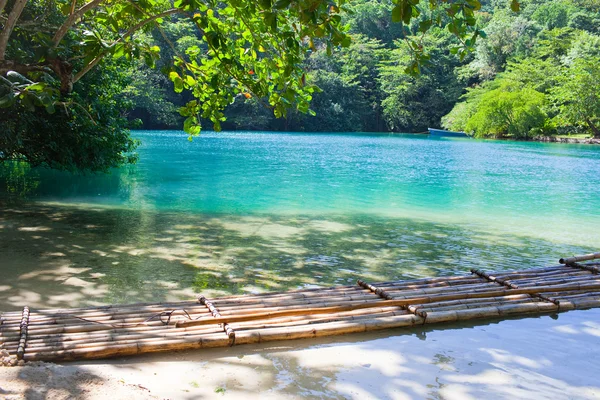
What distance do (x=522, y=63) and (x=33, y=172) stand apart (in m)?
49.6

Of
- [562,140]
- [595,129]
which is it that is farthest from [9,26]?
[595,129]

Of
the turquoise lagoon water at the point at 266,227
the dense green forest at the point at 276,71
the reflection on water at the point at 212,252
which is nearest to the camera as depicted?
the dense green forest at the point at 276,71

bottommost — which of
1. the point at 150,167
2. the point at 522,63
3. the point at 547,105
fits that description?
the point at 150,167

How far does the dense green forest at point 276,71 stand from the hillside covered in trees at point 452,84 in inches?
6.4

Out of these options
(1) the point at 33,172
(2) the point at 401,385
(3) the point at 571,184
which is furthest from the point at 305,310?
(3) the point at 571,184

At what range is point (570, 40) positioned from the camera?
56156 mm

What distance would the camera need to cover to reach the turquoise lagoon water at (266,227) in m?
7.61

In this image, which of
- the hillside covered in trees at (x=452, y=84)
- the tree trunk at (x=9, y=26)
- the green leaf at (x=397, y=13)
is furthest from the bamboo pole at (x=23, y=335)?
the hillside covered in trees at (x=452, y=84)

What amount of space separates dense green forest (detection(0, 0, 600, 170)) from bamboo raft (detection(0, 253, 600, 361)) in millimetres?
1798

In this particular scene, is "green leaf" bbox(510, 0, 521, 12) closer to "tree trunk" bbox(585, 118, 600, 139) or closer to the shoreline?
the shoreline

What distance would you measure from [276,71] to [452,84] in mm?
61833

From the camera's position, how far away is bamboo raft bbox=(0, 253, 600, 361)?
15.1ft

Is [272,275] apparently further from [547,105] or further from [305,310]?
[547,105]

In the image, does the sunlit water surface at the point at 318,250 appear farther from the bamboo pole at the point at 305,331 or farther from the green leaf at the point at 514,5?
the green leaf at the point at 514,5
